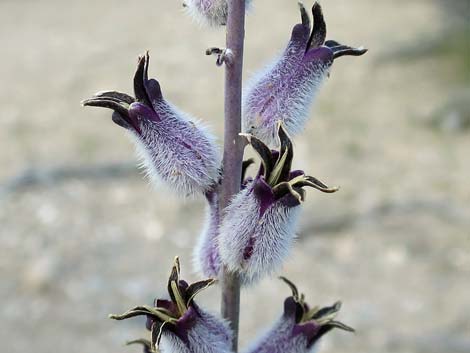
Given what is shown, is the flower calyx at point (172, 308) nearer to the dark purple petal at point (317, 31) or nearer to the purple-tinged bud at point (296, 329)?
the purple-tinged bud at point (296, 329)

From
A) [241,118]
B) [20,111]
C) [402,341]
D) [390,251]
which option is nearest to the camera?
[241,118]

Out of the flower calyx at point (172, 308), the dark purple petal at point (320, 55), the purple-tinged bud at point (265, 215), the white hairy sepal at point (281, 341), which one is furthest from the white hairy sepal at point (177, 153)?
the white hairy sepal at point (281, 341)

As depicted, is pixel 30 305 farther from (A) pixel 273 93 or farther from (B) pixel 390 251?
(A) pixel 273 93

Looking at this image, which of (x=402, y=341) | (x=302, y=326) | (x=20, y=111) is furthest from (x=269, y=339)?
(x=20, y=111)

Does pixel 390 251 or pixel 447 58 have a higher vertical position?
pixel 447 58

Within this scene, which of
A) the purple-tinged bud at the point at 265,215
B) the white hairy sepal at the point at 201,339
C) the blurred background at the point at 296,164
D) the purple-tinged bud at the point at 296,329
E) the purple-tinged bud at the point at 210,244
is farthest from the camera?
the blurred background at the point at 296,164

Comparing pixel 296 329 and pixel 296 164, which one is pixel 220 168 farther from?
pixel 296 164

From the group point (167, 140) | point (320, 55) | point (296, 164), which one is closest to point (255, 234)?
point (167, 140)
